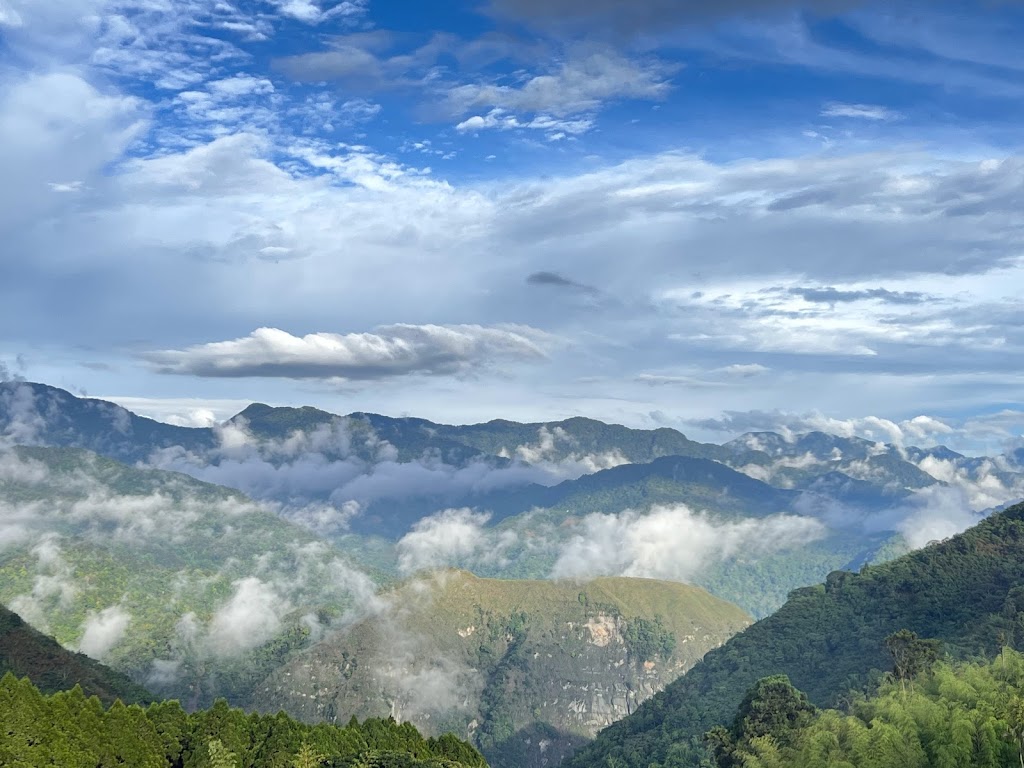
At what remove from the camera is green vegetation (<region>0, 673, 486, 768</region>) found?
118250 mm

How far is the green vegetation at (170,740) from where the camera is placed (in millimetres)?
118250

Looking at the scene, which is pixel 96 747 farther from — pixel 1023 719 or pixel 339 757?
pixel 1023 719

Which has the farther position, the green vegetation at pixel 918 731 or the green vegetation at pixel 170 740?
the green vegetation at pixel 918 731

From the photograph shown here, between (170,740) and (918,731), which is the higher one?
(918,731)

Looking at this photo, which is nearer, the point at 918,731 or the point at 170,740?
the point at 170,740

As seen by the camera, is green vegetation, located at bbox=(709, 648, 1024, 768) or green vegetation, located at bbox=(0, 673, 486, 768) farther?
green vegetation, located at bbox=(709, 648, 1024, 768)

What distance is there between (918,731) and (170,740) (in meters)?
106

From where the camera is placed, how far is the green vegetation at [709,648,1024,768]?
130500mm

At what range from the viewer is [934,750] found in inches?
5349

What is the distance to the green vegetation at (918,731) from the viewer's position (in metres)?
130

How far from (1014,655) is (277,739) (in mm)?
131425

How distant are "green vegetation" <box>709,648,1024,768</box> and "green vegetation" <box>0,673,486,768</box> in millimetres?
52014

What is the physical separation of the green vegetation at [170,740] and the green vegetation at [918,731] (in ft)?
171

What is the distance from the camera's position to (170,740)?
139 m
